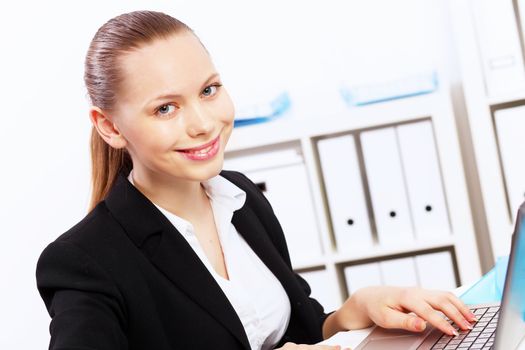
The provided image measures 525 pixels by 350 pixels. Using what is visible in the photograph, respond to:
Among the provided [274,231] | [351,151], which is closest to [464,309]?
[274,231]

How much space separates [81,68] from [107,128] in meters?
1.65

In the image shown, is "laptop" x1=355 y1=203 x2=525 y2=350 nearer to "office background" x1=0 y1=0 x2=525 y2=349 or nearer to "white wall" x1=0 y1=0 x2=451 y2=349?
"office background" x1=0 y1=0 x2=525 y2=349

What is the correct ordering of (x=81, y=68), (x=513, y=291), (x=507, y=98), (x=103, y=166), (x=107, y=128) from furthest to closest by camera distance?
(x=81, y=68) < (x=507, y=98) < (x=103, y=166) < (x=107, y=128) < (x=513, y=291)

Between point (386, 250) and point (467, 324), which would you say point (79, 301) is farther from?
point (386, 250)

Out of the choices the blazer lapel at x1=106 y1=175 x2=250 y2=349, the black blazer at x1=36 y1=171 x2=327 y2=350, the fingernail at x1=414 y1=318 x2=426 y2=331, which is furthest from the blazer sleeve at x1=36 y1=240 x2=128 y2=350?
the fingernail at x1=414 y1=318 x2=426 y2=331

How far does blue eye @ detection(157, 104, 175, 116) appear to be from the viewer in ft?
4.30

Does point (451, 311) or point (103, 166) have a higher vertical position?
point (103, 166)

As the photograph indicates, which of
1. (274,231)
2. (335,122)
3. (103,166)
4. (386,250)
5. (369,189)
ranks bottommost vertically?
(386,250)

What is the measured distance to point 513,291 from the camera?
3.33ft

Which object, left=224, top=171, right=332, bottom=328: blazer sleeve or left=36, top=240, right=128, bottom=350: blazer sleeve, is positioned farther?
left=224, top=171, right=332, bottom=328: blazer sleeve

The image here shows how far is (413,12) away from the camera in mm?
3115

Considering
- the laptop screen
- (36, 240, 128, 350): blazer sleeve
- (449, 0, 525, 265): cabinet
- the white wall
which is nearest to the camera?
the laptop screen

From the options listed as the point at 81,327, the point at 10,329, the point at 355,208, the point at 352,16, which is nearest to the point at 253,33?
the point at 352,16

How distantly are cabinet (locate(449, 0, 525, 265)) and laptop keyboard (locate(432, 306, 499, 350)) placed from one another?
1447mm
